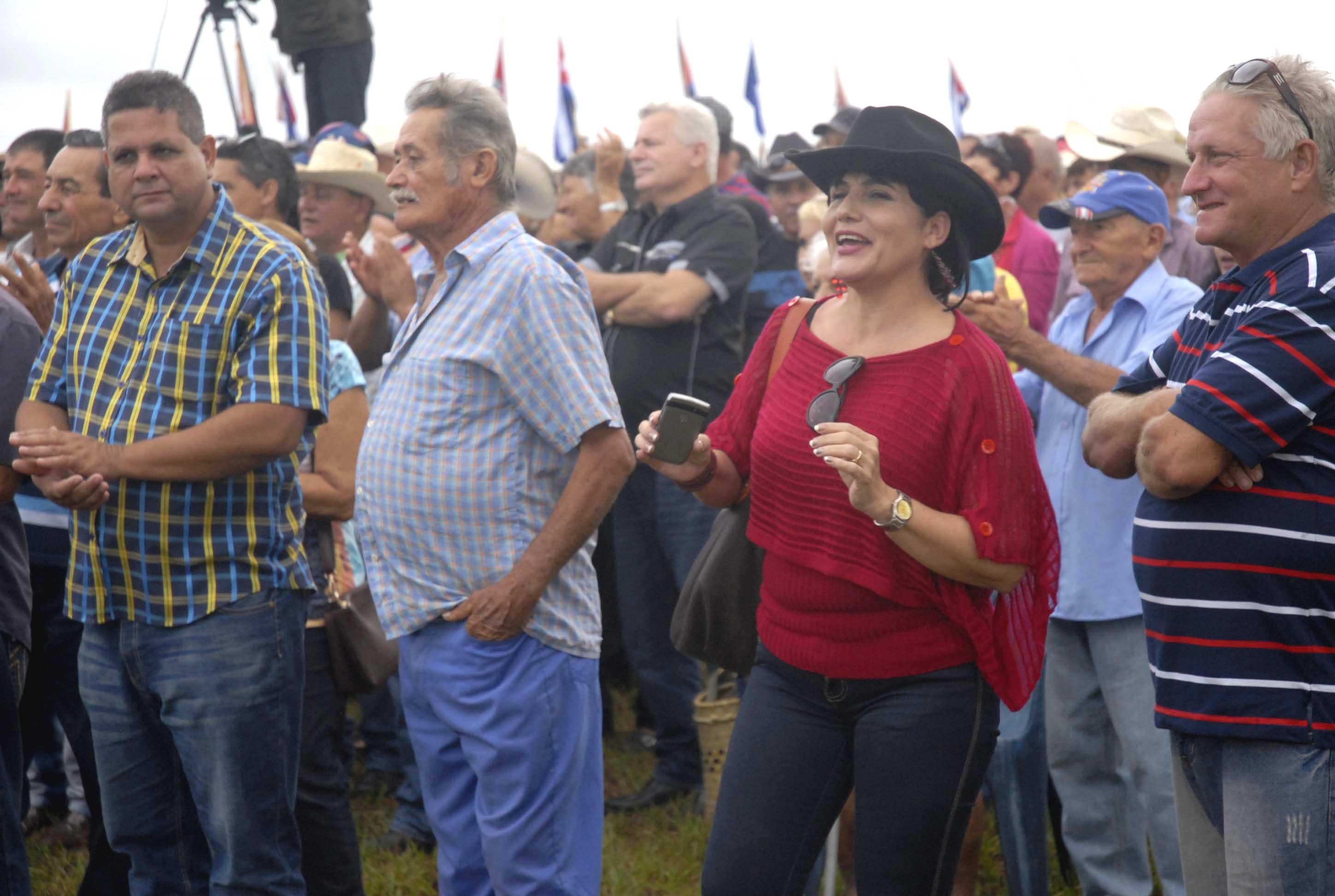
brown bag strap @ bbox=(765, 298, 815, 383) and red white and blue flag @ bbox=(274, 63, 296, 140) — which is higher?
red white and blue flag @ bbox=(274, 63, 296, 140)

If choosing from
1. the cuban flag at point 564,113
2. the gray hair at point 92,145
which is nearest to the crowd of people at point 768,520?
the gray hair at point 92,145

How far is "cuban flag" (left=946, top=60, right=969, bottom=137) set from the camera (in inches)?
585

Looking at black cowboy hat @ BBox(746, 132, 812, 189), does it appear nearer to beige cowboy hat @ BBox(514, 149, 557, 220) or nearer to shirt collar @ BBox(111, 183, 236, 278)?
beige cowboy hat @ BBox(514, 149, 557, 220)

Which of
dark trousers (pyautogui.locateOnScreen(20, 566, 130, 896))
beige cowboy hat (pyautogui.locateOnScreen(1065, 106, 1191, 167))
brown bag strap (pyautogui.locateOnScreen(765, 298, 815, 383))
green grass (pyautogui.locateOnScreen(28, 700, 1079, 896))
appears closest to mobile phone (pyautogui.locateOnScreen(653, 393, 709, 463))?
brown bag strap (pyautogui.locateOnScreen(765, 298, 815, 383))

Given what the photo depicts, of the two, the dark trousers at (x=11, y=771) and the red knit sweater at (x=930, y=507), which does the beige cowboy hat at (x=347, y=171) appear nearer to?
the dark trousers at (x=11, y=771)

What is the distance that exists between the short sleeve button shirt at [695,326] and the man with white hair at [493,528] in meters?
1.79

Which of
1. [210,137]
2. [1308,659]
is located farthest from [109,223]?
[1308,659]

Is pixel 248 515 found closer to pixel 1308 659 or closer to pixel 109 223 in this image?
pixel 109 223

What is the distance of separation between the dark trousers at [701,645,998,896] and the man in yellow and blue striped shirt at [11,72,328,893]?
117 cm

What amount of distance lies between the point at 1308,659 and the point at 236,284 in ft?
8.03

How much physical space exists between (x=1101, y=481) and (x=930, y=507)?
1335 mm

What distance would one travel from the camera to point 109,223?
15.1 feet

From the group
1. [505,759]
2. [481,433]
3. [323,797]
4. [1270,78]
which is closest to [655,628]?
[323,797]

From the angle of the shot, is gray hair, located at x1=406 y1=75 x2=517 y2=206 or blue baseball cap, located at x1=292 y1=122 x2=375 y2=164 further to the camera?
blue baseball cap, located at x1=292 y1=122 x2=375 y2=164
